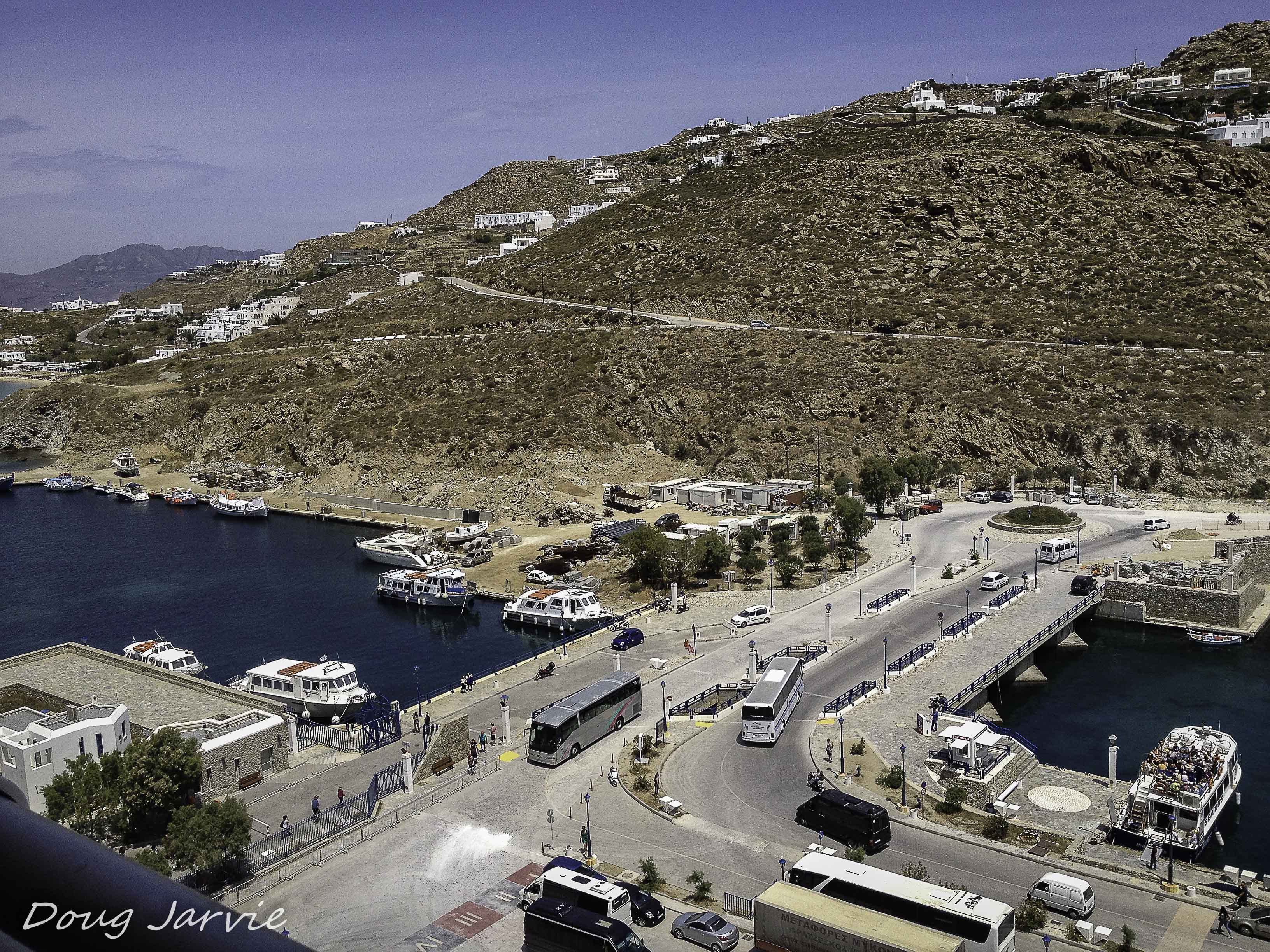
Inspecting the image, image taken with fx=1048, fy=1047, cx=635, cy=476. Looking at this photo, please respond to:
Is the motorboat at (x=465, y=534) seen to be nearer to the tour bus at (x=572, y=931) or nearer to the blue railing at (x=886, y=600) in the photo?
the blue railing at (x=886, y=600)

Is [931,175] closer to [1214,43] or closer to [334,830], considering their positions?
[1214,43]

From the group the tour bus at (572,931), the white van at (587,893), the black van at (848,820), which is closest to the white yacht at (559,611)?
the black van at (848,820)

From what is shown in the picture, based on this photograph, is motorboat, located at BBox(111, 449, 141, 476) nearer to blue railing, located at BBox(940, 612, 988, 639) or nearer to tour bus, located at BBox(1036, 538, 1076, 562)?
tour bus, located at BBox(1036, 538, 1076, 562)

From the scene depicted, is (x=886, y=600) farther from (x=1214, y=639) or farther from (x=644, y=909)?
(x=644, y=909)

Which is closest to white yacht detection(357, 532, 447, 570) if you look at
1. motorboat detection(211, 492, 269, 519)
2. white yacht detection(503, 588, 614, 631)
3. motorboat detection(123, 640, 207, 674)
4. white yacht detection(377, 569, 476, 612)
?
Result: white yacht detection(377, 569, 476, 612)

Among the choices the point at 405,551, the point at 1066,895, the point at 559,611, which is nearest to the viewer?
the point at 1066,895

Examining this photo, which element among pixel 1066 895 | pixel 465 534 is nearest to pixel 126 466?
pixel 465 534
